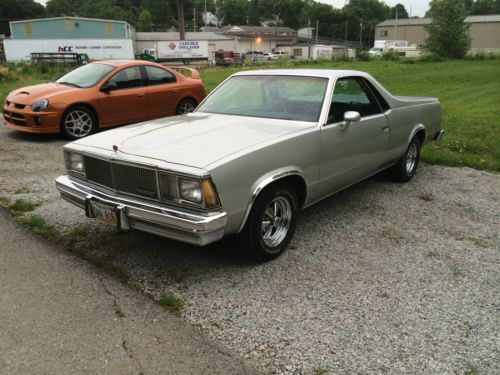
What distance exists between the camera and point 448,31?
42.3 metres

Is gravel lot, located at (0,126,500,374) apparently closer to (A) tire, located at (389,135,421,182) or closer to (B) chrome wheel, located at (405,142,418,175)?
(A) tire, located at (389,135,421,182)

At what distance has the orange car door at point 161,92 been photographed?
9391mm

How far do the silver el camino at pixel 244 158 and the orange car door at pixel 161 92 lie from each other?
465cm

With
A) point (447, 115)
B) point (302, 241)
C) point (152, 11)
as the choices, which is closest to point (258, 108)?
point (302, 241)

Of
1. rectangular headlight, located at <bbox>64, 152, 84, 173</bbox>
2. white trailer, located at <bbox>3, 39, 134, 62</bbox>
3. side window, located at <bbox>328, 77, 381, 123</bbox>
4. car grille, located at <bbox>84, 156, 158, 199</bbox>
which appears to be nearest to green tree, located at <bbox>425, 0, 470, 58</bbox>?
white trailer, located at <bbox>3, 39, 134, 62</bbox>

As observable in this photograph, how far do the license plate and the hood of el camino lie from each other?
0.42m

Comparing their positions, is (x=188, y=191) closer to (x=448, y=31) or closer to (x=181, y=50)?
(x=448, y=31)

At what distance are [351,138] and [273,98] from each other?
87 cm

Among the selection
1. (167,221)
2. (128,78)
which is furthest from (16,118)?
(167,221)

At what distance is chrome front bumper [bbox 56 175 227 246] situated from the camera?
121 inches

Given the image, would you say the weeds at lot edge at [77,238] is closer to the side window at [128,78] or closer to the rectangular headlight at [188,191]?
the rectangular headlight at [188,191]

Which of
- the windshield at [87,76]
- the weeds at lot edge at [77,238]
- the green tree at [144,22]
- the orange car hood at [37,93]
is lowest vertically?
the weeds at lot edge at [77,238]

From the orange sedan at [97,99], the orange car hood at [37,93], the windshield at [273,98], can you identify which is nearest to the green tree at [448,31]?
the orange sedan at [97,99]

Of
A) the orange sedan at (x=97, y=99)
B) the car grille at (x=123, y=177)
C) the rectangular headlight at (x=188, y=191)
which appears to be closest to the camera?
the rectangular headlight at (x=188, y=191)
